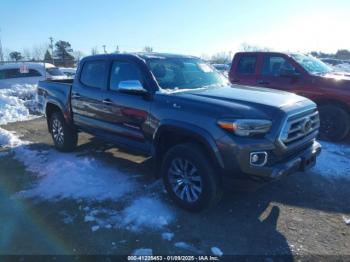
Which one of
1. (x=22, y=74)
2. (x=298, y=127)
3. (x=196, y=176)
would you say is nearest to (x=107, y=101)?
(x=196, y=176)

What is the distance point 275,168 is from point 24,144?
597cm

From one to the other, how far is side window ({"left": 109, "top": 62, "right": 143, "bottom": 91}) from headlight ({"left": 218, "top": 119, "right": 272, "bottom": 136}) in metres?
1.64

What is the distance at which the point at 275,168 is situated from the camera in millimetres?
3311

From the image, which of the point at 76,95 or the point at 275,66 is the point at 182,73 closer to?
the point at 76,95

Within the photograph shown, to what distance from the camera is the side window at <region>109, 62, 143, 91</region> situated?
4495mm

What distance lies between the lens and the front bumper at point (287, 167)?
328cm

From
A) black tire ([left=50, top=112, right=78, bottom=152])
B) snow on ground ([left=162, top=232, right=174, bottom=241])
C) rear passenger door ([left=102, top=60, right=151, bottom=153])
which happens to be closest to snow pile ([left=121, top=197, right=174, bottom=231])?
snow on ground ([left=162, top=232, right=174, bottom=241])

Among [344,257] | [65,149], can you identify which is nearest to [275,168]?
[344,257]

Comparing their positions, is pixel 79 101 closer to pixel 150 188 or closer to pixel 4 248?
pixel 150 188

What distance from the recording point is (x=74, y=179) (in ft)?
16.2

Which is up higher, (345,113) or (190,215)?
(345,113)

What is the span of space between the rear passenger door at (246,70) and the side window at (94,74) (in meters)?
3.93

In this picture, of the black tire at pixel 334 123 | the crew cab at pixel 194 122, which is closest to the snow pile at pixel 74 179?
the crew cab at pixel 194 122

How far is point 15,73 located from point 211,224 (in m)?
14.8
